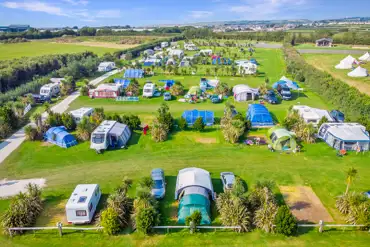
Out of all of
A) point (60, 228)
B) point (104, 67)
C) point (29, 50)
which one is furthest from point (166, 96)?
point (29, 50)

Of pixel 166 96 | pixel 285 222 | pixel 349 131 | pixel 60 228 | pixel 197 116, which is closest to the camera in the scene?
pixel 285 222

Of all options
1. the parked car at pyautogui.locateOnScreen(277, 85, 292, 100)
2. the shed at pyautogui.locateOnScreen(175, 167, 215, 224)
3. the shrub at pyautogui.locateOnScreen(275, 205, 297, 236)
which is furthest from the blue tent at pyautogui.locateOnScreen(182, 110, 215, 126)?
the shrub at pyautogui.locateOnScreen(275, 205, 297, 236)

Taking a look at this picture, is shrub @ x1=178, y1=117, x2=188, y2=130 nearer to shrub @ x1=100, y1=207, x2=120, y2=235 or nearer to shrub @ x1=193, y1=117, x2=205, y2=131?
shrub @ x1=193, y1=117, x2=205, y2=131

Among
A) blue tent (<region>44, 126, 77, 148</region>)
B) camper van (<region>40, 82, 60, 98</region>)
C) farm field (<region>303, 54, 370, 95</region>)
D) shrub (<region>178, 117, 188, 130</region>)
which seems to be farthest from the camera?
farm field (<region>303, 54, 370, 95</region>)

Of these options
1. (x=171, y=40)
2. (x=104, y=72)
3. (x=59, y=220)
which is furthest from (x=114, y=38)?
(x=59, y=220)

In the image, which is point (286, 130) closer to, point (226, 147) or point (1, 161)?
point (226, 147)

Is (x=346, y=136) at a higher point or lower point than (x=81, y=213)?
higher

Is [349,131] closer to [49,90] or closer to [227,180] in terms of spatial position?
[227,180]
